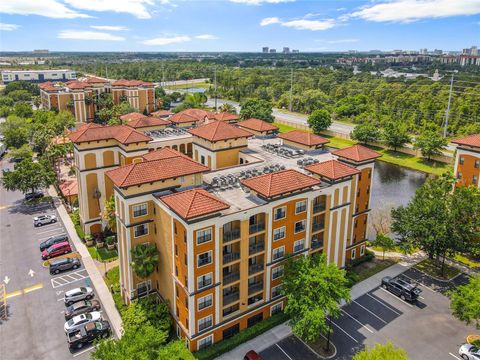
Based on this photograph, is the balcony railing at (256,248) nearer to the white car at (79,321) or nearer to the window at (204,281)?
the window at (204,281)

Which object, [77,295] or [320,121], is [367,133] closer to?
[320,121]

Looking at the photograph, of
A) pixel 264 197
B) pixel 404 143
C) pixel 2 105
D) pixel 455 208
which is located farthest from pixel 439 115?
pixel 2 105

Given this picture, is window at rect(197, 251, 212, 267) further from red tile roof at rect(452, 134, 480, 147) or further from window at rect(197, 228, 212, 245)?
red tile roof at rect(452, 134, 480, 147)

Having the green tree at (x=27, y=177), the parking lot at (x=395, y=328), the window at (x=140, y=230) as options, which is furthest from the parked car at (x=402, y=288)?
the green tree at (x=27, y=177)

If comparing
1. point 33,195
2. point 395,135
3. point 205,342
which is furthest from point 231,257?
point 395,135

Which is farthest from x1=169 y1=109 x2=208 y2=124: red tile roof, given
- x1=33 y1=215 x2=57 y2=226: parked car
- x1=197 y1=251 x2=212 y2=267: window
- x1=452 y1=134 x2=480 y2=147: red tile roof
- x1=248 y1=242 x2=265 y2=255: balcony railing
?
x1=452 y1=134 x2=480 y2=147: red tile roof

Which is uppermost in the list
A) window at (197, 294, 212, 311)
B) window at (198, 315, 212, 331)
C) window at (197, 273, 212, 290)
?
window at (197, 273, 212, 290)
